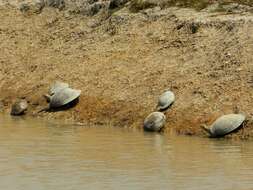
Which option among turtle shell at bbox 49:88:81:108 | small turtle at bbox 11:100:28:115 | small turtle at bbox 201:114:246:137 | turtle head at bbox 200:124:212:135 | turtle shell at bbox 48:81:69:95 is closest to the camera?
small turtle at bbox 201:114:246:137

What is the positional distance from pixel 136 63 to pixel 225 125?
8.28 metres

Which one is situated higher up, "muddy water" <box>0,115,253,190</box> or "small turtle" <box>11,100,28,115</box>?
"small turtle" <box>11,100,28,115</box>

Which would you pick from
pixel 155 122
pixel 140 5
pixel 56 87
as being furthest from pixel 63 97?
pixel 140 5

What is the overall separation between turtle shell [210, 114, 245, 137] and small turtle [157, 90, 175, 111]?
110 inches

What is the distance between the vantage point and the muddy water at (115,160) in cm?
1809

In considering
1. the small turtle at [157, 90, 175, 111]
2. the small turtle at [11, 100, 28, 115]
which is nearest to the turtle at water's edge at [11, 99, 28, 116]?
the small turtle at [11, 100, 28, 115]

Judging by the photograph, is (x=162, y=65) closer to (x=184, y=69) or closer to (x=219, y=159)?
(x=184, y=69)

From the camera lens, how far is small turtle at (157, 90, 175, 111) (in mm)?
26656

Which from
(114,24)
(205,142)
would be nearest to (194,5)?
(114,24)

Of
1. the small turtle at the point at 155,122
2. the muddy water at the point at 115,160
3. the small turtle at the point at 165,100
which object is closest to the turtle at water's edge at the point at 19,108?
the muddy water at the point at 115,160

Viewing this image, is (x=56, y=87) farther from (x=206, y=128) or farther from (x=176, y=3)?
(x=176, y=3)

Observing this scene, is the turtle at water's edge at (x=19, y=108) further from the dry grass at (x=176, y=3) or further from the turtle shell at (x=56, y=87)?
the dry grass at (x=176, y=3)

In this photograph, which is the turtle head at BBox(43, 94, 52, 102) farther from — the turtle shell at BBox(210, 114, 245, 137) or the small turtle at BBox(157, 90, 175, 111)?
the turtle shell at BBox(210, 114, 245, 137)

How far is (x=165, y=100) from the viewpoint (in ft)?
87.8
